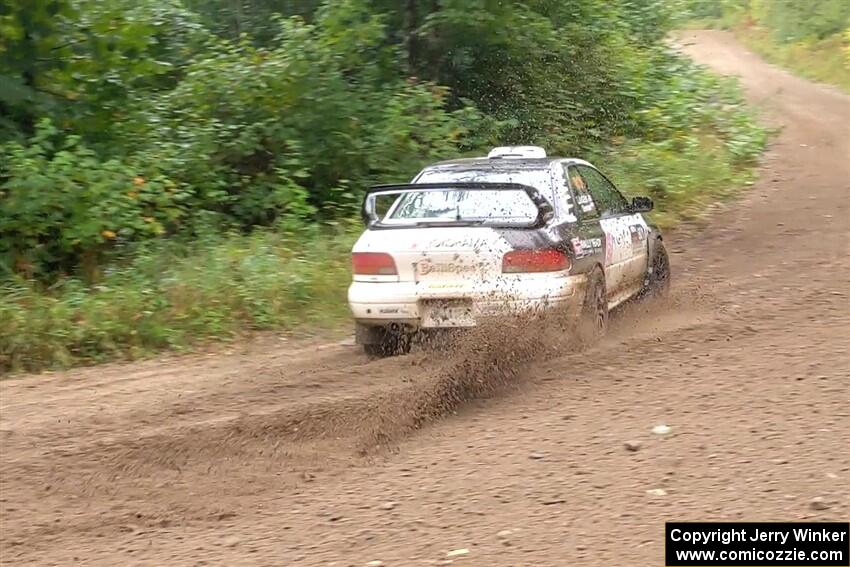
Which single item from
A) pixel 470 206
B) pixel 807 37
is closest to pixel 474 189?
pixel 470 206

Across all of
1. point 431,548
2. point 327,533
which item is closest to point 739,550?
point 431,548

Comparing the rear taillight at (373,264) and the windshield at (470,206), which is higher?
the windshield at (470,206)

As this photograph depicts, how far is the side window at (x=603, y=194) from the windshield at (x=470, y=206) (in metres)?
1.26

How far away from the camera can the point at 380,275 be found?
804cm

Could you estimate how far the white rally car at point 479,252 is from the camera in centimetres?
773

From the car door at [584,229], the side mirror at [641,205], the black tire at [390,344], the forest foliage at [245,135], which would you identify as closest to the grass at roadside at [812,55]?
the forest foliage at [245,135]

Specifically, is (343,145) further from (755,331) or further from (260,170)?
(755,331)

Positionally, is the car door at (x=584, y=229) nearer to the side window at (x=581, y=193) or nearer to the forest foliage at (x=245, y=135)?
the side window at (x=581, y=193)

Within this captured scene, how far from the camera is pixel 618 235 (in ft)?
30.3

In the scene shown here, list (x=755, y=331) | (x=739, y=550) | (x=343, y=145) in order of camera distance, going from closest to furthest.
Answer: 1. (x=739, y=550)
2. (x=755, y=331)
3. (x=343, y=145)

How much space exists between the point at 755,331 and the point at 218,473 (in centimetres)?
478

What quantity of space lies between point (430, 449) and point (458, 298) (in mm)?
1824

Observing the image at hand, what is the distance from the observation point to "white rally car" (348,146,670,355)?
7.73 metres

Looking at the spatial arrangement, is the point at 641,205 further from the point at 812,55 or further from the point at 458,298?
the point at 812,55
